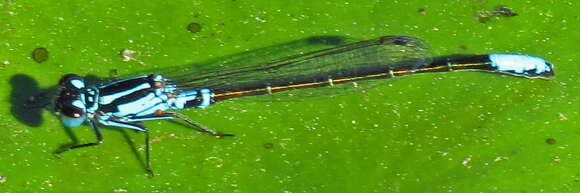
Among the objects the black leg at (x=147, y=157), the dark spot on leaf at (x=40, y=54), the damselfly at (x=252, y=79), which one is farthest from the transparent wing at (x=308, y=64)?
the dark spot on leaf at (x=40, y=54)

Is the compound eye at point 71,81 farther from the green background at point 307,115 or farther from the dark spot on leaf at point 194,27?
the dark spot on leaf at point 194,27

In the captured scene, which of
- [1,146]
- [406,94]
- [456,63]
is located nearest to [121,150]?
[1,146]

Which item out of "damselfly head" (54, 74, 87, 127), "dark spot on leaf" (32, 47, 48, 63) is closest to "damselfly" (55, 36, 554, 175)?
"damselfly head" (54, 74, 87, 127)

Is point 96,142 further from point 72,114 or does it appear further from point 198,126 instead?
point 198,126

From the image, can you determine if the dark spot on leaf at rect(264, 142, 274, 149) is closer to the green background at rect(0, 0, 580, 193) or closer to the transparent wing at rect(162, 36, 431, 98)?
the green background at rect(0, 0, 580, 193)

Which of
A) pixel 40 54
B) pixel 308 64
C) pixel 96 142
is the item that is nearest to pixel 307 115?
pixel 308 64
